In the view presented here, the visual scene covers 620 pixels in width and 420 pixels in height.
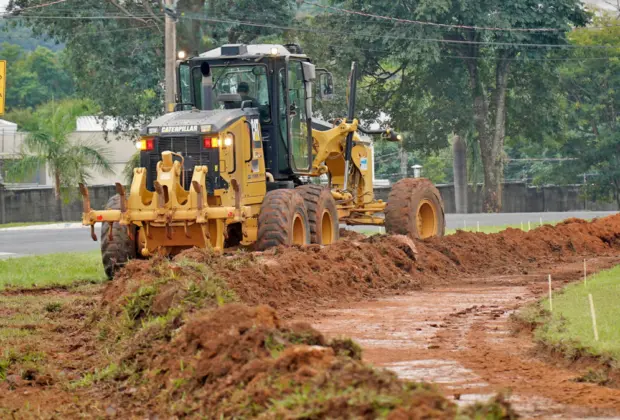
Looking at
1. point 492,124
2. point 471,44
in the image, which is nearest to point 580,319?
point 471,44

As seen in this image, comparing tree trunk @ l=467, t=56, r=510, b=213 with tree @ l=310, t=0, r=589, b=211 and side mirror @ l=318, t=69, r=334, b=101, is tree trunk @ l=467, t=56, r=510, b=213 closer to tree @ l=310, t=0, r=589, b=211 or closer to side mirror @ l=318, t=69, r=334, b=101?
tree @ l=310, t=0, r=589, b=211

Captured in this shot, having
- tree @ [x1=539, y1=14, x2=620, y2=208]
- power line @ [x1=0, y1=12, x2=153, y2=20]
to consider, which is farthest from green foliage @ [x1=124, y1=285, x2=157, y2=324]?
tree @ [x1=539, y1=14, x2=620, y2=208]

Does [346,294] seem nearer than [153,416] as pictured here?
No

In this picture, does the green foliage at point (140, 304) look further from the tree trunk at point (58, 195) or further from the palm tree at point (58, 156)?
the tree trunk at point (58, 195)

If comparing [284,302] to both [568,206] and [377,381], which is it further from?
[568,206]

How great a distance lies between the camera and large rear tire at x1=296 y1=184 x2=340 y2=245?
68.0 ft

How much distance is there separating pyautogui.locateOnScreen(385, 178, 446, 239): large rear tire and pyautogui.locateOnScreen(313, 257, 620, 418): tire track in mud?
4.38 m

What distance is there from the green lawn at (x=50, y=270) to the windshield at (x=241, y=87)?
→ 3.72 m

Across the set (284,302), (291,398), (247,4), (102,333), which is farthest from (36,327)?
(247,4)

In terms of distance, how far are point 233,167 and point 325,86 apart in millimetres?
2809

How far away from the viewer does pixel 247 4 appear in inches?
1946

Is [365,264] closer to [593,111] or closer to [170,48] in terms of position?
[170,48]

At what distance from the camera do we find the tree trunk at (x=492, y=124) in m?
55.1

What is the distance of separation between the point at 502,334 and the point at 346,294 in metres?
4.72
